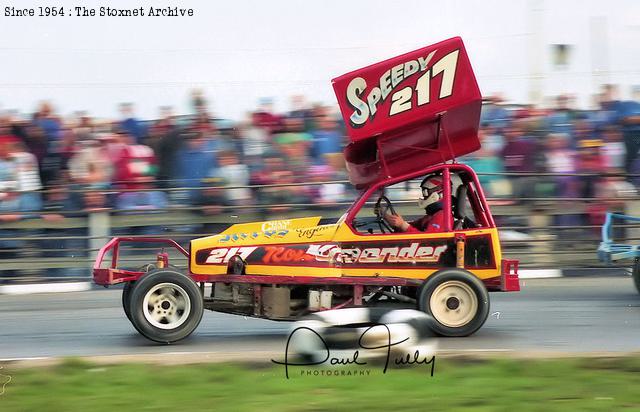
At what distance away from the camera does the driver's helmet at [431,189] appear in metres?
7.98

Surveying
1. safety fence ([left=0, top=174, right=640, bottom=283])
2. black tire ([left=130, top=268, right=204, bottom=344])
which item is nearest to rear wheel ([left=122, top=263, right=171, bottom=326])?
black tire ([left=130, top=268, right=204, bottom=344])

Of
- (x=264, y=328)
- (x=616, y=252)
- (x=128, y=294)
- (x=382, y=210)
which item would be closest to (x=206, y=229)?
(x=264, y=328)

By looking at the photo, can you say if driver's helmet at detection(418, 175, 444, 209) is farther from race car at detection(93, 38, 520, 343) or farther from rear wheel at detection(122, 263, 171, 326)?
rear wheel at detection(122, 263, 171, 326)

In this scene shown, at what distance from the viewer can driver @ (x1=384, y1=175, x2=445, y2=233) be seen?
7.87 m

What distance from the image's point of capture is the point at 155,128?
12297 mm

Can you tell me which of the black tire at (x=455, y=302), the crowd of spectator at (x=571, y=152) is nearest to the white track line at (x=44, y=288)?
the crowd of spectator at (x=571, y=152)

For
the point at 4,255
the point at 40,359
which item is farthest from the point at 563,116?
the point at 40,359

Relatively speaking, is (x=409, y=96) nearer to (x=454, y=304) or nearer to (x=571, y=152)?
(x=454, y=304)

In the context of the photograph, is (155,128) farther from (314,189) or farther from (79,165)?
(314,189)

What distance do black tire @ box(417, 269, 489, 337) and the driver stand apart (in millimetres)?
468

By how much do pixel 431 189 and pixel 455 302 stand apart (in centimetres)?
99

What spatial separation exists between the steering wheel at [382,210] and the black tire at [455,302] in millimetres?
661

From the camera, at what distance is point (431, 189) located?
802 cm

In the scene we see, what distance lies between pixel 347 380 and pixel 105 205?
Answer: 686 centimetres
